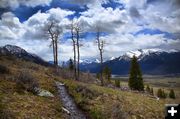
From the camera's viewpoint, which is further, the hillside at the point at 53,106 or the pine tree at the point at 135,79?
the pine tree at the point at 135,79

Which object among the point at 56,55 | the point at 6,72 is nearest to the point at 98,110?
the point at 6,72

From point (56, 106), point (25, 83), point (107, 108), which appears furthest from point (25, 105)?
point (107, 108)

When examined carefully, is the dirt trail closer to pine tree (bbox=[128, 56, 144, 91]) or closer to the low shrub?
the low shrub

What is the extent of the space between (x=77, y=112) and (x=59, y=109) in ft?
7.64

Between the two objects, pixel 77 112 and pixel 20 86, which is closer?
pixel 77 112

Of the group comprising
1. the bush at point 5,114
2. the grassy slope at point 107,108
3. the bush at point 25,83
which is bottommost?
the grassy slope at point 107,108

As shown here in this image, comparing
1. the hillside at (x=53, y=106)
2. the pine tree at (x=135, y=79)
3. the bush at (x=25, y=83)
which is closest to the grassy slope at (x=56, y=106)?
the hillside at (x=53, y=106)

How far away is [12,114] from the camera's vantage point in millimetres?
20688

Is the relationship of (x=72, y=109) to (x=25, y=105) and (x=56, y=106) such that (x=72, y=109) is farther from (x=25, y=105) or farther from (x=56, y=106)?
(x=25, y=105)

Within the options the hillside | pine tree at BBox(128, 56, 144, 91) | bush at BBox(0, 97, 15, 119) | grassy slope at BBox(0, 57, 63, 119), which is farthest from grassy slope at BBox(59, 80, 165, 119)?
pine tree at BBox(128, 56, 144, 91)

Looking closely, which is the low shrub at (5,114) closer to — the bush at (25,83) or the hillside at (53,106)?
the hillside at (53,106)

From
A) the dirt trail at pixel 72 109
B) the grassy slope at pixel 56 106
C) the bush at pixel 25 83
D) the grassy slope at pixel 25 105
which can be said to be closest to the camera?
the grassy slope at pixel 25 105

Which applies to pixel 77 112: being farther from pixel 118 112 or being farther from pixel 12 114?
pixel 12 114

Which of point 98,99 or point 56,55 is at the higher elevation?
point 56,55
